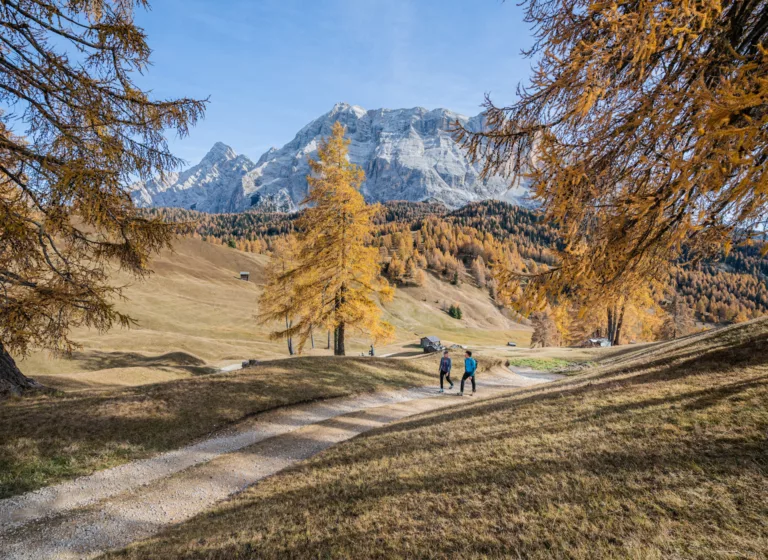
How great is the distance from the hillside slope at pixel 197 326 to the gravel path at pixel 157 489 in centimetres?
431

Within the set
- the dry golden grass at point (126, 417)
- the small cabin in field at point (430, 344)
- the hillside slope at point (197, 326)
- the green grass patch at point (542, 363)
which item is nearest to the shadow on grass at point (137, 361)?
the hillside slope at point (197, 326)

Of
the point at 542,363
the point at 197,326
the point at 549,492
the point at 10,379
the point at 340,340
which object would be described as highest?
the point at 549,492

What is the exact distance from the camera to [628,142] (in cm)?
593

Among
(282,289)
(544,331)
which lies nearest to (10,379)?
(282,289)

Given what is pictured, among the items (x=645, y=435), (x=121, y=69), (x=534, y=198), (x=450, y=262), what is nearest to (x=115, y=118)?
(x=121, y=69)

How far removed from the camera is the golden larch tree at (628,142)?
15.7ft

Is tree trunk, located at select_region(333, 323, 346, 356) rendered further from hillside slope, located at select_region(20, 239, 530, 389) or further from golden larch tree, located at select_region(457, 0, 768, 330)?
golden larch tree, located at select_region(457, 0, 768, 330)

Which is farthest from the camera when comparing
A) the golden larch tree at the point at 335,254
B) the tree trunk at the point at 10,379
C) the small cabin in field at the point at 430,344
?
the small cabin in field at the point at 430,344

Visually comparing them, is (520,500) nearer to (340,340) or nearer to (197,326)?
(340,340)

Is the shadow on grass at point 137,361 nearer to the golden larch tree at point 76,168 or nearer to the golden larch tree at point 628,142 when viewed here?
the golden larch tree at point 76,168

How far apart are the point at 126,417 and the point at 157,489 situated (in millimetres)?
3810

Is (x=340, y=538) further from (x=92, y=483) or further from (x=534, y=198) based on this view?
(x=92, y=483)

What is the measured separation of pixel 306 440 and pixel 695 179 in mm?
10673

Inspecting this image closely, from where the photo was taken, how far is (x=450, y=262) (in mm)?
151500
